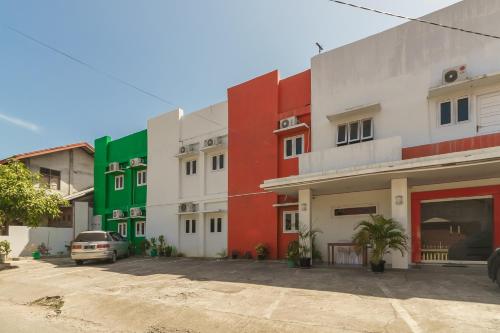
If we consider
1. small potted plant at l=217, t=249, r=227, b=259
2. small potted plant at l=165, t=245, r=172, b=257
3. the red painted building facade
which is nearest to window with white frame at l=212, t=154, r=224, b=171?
the red painted building facade

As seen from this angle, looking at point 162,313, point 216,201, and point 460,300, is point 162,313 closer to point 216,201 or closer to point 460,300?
point 460,300

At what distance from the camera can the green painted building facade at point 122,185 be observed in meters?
25.0

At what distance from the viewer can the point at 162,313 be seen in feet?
26.3

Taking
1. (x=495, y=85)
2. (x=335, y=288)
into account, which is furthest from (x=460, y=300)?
(x=495, y=85)

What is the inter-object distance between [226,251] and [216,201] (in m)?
2.91

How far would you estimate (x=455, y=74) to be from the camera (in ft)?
41.2

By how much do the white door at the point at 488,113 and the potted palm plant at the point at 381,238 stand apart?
455 cm

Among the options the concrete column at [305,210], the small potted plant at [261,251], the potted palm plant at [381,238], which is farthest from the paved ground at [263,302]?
the small potted plant at [261,251]

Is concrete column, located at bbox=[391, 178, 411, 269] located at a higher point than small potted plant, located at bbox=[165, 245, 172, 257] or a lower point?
higher

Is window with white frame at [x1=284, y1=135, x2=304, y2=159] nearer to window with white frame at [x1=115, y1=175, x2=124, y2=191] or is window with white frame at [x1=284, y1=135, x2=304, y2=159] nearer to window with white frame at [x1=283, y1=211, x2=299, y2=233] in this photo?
window with white frame at [x1=283, y1=211, x2=299, y2=233]

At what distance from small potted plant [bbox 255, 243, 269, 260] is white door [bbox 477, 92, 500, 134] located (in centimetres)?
1025

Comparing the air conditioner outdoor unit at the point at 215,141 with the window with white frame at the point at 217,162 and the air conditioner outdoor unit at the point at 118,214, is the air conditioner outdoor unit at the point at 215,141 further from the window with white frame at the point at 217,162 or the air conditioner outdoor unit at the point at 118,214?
the air conditioner outdoor unit at the point at 118,214

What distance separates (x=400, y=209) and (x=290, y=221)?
6.04m

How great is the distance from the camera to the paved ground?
6664 millimetres
